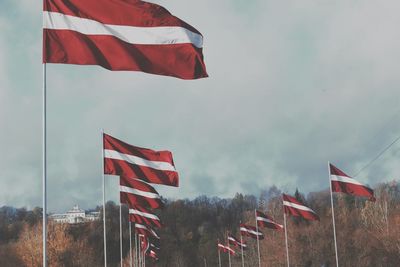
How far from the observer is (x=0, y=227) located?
13350 cm

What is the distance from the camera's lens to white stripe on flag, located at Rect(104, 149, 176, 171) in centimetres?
2128

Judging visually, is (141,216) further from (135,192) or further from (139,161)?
(139,161)

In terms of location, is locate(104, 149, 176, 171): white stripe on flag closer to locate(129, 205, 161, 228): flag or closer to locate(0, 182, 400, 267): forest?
locate(129, 205, 161, 228): flag

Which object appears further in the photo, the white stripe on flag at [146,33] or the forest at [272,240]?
the forest at [272,240]

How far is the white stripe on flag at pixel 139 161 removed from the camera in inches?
838

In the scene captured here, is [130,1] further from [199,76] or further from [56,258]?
[56,258]

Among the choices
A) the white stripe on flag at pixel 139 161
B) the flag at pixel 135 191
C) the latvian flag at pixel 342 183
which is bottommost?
the flag at pixel 135 191

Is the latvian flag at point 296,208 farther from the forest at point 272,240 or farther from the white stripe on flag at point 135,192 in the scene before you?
the forest at point 272,240

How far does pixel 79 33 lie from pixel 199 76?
228 cm

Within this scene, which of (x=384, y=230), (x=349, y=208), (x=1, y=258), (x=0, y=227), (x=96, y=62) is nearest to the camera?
(x=96, y=62)

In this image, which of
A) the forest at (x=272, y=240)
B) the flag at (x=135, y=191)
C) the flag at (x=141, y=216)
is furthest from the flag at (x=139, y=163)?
the forest at (x=272, y=240)

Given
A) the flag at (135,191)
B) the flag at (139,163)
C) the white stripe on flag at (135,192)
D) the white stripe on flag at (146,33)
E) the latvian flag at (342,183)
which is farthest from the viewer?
the latvian flag at (342,183)

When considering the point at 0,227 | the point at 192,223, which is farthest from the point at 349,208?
the point at 0,227

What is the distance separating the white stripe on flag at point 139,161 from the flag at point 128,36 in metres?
10.1
